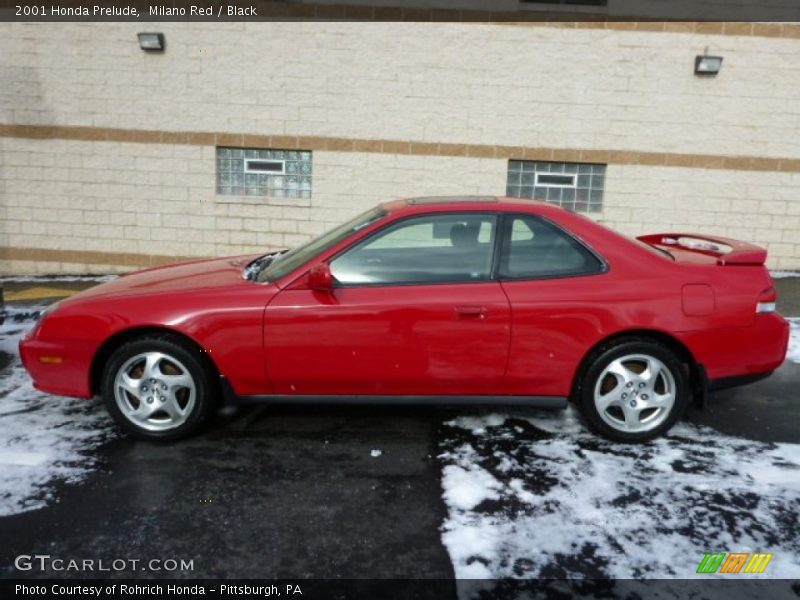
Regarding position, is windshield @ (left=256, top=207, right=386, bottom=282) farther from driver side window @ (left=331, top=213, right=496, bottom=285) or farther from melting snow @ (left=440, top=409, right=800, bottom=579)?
melting snow @ (left=440, top=409, right=800, bottom=579)

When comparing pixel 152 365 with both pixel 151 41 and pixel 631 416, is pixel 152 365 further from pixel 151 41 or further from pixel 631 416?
pixel 151 41

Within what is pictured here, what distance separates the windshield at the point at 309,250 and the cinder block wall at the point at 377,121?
17.7 feet

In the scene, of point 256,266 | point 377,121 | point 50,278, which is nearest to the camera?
point 256,266

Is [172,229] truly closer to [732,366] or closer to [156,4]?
[156,4]

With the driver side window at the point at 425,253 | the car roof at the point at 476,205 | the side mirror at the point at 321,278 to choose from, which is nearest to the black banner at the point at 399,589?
the side mirror at the point at 321,278

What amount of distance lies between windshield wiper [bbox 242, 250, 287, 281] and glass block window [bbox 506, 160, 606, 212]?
5.66 metres

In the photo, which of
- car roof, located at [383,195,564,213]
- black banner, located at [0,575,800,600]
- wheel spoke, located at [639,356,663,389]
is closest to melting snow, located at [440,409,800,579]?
black banner, located at [0,575,800,600]

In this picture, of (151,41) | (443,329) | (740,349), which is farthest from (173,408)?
(151,41)

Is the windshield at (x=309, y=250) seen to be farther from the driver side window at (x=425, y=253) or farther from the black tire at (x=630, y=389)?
the black tire at (x=630, y=389)

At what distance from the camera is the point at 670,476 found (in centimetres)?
364

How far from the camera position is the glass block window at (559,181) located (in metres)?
9.77

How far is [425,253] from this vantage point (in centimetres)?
402

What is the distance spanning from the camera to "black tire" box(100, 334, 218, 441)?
3.90 metres

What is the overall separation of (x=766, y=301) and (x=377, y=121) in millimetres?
6625
